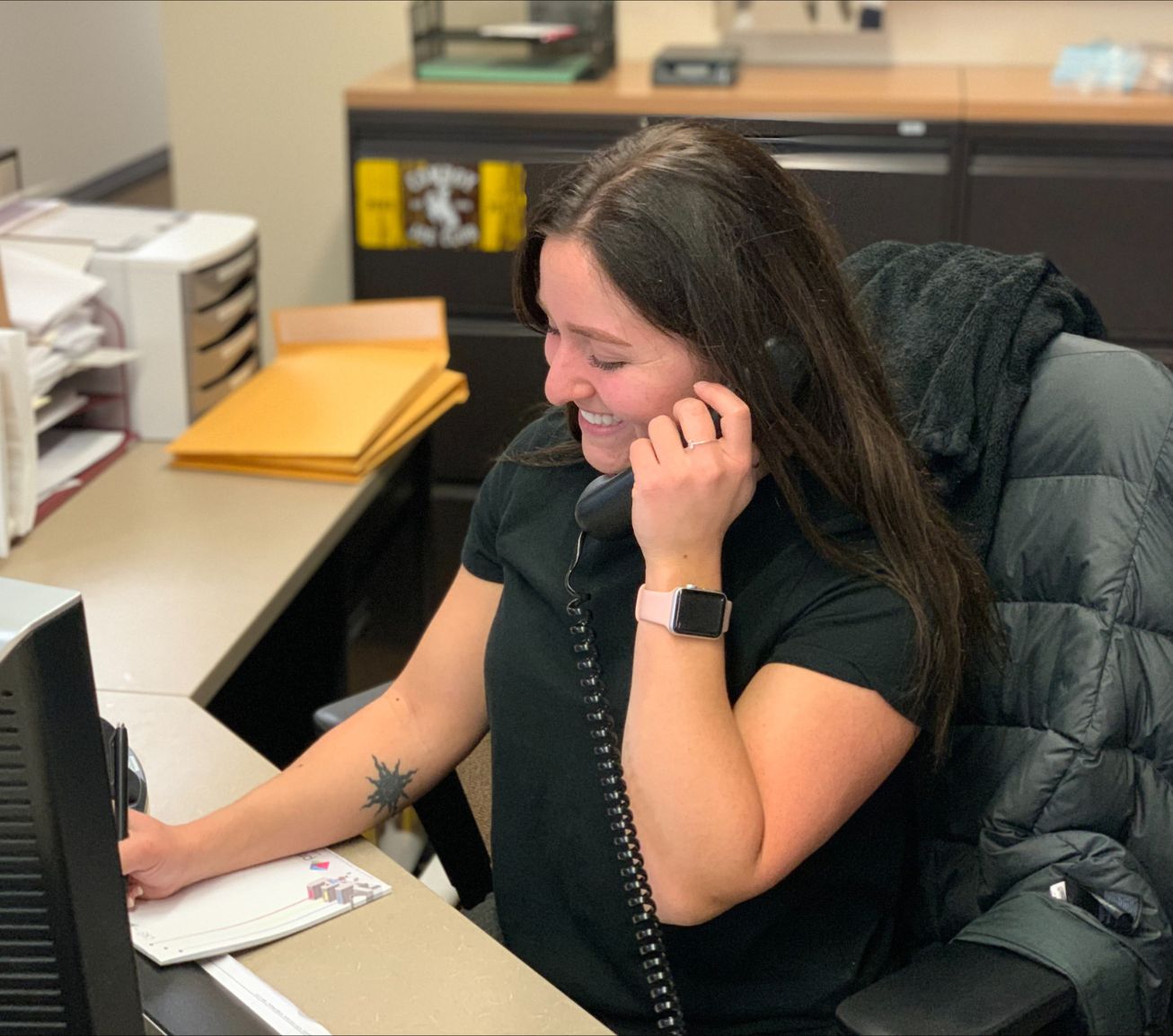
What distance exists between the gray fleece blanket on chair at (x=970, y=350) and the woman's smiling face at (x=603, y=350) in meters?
0.23

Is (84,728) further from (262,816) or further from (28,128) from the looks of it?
(28,128)

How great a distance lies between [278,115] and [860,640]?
99.8 inches

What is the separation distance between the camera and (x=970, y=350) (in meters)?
1.21

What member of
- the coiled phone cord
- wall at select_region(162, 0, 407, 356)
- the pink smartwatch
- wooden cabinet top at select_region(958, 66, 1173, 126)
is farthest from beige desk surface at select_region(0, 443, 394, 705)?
wall at select_region(162, 0, 407, 356)

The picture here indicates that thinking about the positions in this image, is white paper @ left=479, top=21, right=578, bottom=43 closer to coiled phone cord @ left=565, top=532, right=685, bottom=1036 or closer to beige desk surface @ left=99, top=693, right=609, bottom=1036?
coiled phone cord @ left=565, top=532, right=685, bottom=1036

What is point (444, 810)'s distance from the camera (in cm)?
143

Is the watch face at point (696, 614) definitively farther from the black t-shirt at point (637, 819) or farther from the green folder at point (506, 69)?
the green folder at point (506, 69)

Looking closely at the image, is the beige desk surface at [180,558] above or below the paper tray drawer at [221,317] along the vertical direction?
below

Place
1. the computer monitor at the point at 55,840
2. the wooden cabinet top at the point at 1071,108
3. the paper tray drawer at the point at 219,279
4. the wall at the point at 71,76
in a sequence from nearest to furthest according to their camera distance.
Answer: the computer monitor at the point at 55,840
the paper tray drawer at the point at 219,279
the wall at the point at 71,76
the wooden cabinet top at the point at 1071,108

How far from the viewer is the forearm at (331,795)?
44.1 inches

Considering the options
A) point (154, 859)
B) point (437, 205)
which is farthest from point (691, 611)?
point (437, 205)

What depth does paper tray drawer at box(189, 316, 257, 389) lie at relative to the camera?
2.04 m

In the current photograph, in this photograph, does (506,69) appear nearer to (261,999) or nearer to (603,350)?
(603,350)

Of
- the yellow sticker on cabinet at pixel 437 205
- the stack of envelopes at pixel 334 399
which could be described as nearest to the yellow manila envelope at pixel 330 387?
the stack of envelopes at pixel 334 399
